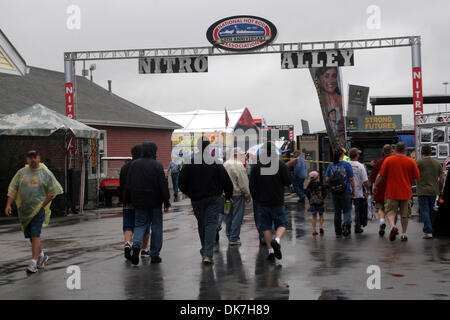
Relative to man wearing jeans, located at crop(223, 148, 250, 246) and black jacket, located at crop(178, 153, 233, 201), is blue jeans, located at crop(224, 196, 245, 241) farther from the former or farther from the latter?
black jacket, located at crop(178, 153, 233, 201)

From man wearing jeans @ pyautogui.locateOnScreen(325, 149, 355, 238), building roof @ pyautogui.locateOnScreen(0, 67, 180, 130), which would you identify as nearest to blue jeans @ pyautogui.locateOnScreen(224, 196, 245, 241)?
man wearing jeans @ pyautogui.locateOnScreen(325, 149, 355, 238)

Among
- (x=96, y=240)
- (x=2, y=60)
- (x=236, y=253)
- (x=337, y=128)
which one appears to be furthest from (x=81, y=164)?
(x=236, y=253)

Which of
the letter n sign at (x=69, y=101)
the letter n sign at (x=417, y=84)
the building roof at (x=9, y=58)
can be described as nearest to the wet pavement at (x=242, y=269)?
the building roof at (x=9, y=58)

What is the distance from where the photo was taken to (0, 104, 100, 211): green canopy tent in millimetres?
18234

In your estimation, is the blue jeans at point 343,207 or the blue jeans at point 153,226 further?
the blue jeans at point 343,207

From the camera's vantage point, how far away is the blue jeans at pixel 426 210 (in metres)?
11.5

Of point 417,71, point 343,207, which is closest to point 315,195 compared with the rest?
point 343,207

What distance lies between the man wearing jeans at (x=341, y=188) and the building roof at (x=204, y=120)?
2943 centimetres

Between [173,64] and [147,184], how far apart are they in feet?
46.2

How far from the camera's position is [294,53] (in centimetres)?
2231

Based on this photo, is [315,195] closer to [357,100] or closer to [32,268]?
[32,268]

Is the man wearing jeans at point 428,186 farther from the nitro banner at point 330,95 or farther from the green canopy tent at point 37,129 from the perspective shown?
the nitro banner at point 330,95
